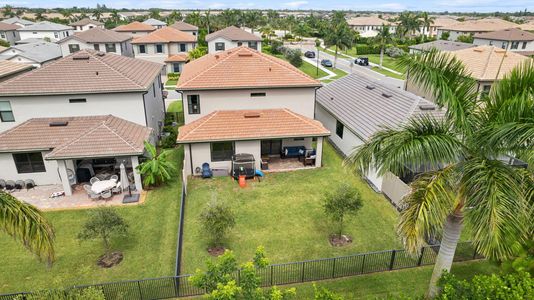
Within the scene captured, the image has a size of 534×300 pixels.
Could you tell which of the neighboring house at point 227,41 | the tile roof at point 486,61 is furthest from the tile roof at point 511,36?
the neighboring house at point 227,41

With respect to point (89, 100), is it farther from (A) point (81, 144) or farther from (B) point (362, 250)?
(B) point (362, 250)

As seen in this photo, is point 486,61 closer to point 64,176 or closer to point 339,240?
point 339,240

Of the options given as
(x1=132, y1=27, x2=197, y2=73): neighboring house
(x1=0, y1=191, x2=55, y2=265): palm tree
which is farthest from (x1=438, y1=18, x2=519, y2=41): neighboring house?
(x1=0, y1=191, x2=55, y2=265): palm tree

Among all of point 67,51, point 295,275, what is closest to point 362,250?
point 295,275

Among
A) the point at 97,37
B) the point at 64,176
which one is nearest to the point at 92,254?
the point at 64,176

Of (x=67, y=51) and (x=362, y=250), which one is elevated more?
(x=67, y=51)
